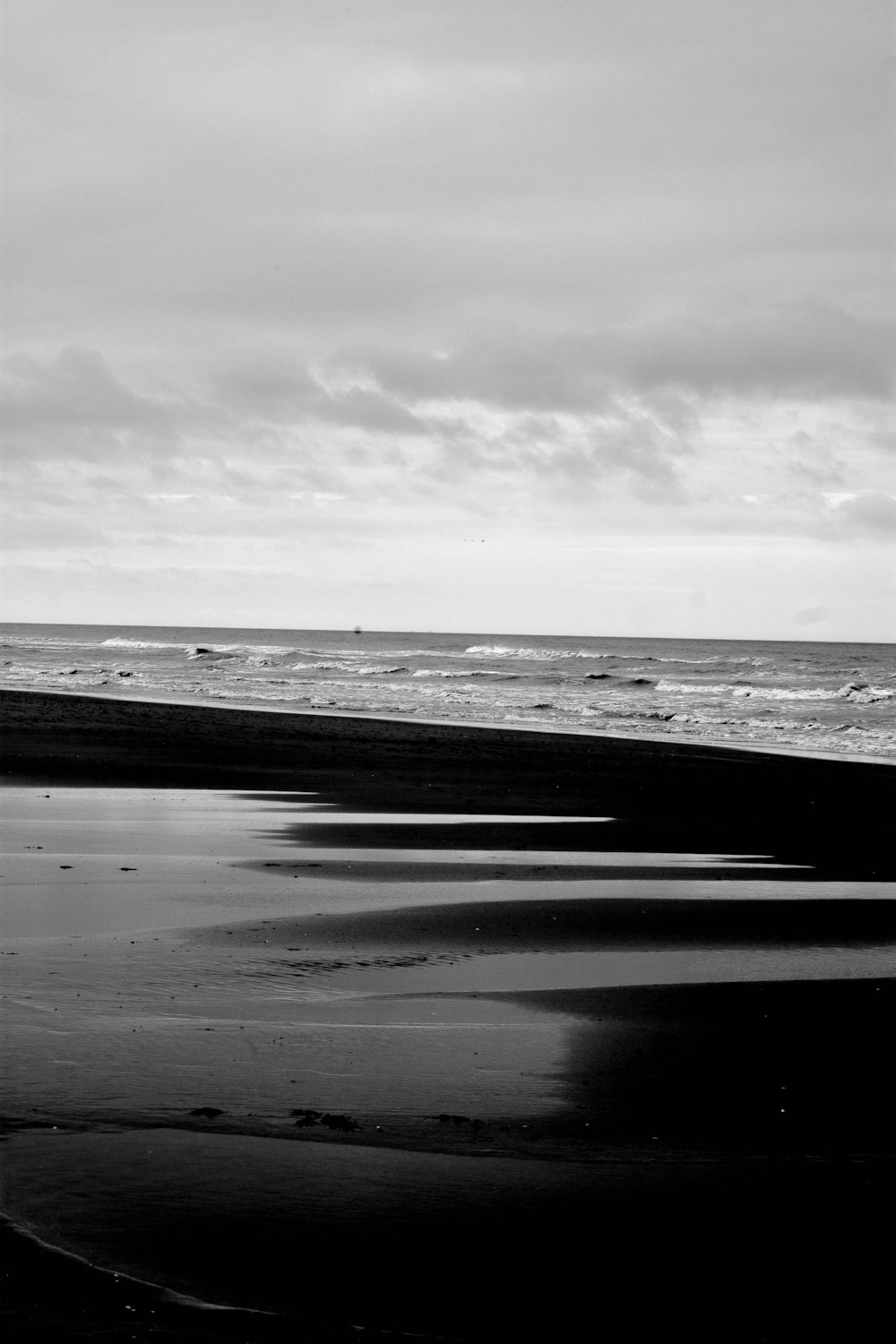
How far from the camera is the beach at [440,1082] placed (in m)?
3.39

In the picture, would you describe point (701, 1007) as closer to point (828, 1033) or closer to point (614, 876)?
point (828, 1033)

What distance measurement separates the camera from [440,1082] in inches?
194

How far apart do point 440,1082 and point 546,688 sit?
41481 mm

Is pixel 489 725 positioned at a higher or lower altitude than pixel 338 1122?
higher

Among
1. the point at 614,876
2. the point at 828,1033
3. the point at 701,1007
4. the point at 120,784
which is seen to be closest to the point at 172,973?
the point at 701,1007

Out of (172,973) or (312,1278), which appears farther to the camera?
(172,973)

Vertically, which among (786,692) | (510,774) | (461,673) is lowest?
(510,774)

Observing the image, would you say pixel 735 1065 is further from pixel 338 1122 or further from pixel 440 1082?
pixel 338 1122

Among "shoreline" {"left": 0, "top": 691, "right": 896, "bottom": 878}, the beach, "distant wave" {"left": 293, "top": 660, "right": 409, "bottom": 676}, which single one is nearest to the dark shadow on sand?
the beach

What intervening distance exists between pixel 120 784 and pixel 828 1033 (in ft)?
35.4

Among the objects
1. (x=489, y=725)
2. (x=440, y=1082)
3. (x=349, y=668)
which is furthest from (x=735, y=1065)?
(x=349, y=668)

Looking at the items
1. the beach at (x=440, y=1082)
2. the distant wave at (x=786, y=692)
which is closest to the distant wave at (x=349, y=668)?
the distant wave at (x=786, y=692)

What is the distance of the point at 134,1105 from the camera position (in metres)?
4.52

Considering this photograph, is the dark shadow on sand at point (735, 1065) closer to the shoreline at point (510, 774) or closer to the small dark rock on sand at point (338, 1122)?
the small dark rock on sand at point (338, 1122)
